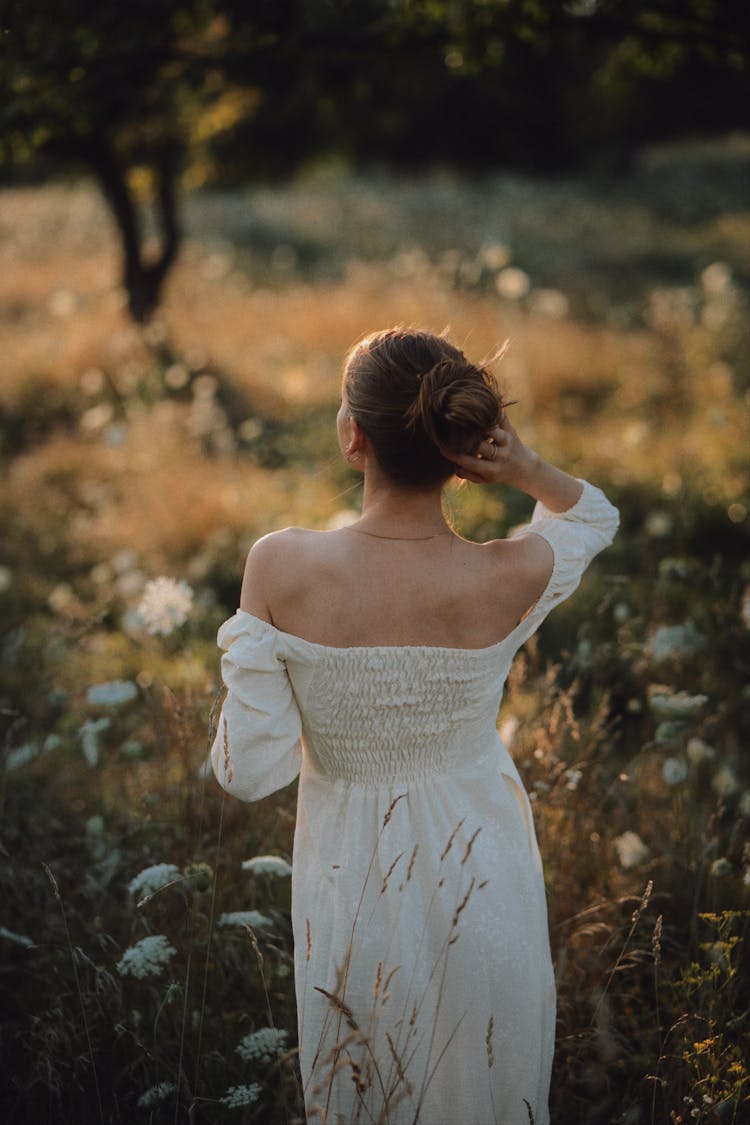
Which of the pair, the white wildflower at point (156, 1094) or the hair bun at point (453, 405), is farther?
the white wildflower at point (156, 1094)

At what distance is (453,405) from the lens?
1.73 metres

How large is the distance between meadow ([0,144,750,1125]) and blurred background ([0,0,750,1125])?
2 cm

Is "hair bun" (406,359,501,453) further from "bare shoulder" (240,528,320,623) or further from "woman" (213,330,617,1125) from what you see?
"bare shoulder" (240,528,320,623)

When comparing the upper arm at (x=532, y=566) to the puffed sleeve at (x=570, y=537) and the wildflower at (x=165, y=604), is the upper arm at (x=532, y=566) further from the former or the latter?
the wildflower at (x=165, y=604)

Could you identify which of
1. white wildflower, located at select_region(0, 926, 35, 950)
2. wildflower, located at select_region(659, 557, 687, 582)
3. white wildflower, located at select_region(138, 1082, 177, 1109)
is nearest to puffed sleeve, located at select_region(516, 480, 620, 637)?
wildflower, located at select_region(659, 557, 687, 582)

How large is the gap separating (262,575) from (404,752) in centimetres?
48

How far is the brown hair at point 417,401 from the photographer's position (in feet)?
5.72

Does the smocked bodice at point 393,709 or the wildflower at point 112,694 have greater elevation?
the smocked bodice at point 393,709

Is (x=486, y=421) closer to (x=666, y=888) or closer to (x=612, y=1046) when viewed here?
(x=612, y=1046)

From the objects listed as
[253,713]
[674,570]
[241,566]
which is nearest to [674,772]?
[674,570]

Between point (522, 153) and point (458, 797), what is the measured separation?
35.2 meters

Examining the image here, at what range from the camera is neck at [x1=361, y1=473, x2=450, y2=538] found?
1875mm

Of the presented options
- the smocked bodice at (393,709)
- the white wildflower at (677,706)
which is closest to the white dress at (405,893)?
the smocked bodice at (393,709)

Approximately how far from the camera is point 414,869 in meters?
1.98
